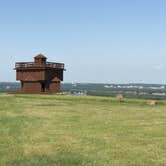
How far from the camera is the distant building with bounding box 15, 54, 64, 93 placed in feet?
179

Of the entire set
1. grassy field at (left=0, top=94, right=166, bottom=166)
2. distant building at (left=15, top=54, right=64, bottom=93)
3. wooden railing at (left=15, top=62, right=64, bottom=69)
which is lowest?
grassy field at (left=0, top=94, right=166, bottom=166)

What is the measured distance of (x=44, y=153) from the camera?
12.5 metres

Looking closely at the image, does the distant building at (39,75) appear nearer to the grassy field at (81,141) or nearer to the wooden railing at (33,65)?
the wooden railing at (33,65)

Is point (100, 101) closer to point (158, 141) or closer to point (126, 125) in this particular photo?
point (126, 125)

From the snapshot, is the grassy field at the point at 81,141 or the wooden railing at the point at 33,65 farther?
the wooden railing at the point at 33,65

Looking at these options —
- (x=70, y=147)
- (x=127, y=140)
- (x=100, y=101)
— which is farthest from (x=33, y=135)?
(x=100, y=101)

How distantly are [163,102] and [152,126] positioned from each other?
17.3 m

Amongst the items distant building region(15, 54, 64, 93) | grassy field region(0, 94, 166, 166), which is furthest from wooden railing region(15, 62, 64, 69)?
grassy field region(0, 94, 166, 166)

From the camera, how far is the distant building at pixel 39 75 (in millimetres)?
54438

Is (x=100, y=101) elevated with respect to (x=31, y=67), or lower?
lower

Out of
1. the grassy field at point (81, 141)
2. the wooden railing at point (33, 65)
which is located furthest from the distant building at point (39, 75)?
the grassy field at point (81, 141)

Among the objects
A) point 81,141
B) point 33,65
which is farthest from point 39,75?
point 81,141

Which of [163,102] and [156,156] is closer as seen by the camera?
[156,156]

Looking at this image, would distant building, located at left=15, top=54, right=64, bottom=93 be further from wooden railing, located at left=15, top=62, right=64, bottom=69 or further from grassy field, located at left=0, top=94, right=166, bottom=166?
grassy field, located at left=0, top=94, right=166, bottom=166
